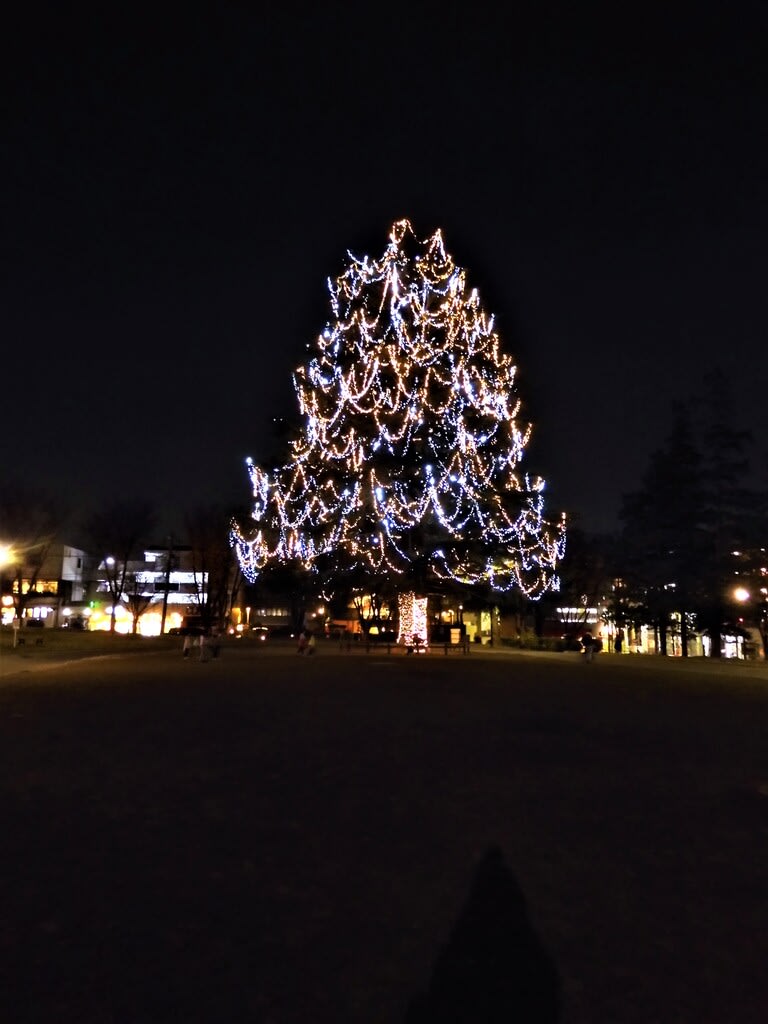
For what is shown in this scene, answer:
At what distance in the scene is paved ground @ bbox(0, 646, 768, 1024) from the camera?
4617 mm

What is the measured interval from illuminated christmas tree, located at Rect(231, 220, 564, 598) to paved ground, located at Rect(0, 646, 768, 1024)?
76.7 feet

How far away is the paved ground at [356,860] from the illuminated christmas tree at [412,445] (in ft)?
76.7

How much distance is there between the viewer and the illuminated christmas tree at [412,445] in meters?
38.8

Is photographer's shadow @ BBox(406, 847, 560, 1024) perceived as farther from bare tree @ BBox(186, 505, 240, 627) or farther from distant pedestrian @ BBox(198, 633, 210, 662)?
bare tree @ BBox(186, 505, 240, 627)

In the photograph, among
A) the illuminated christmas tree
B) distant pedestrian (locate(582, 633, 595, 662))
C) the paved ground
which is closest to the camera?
the paved ground

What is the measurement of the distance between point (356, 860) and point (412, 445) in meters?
32.9

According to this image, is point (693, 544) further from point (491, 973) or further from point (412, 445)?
point (491, 973)

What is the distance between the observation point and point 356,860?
271 inches

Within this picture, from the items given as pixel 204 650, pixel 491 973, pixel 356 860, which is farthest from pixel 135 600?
pixel 491 973

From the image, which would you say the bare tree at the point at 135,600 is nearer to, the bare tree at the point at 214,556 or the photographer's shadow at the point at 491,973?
the bare tree at the point at 214,556

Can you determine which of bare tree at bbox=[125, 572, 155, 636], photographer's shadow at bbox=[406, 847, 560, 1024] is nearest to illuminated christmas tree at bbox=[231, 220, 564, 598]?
photographer's shadow at bbox=[406, 847, 560, 1024]

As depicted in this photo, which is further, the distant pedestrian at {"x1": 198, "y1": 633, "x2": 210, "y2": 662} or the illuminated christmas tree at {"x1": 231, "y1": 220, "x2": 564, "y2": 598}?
the illuminated christmas tree at {"x1": 231, "y1": 220, "x2": 564, "y2": 598}

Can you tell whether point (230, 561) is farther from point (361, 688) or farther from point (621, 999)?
→ point (621, 999)

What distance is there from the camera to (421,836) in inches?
299
